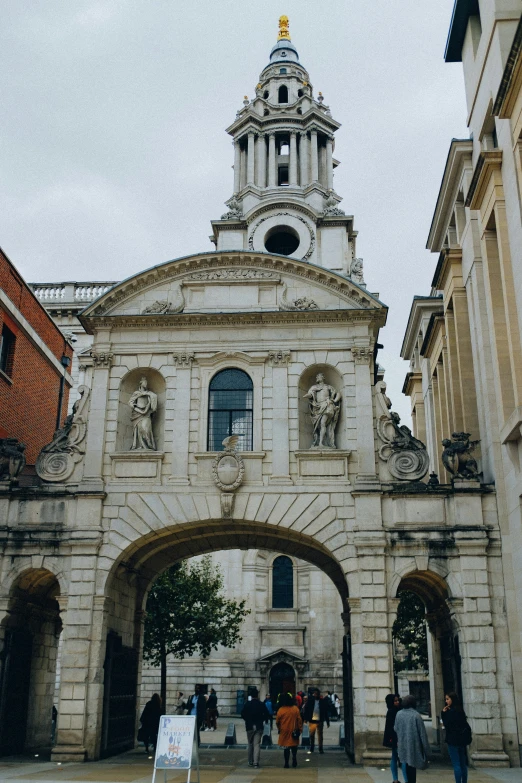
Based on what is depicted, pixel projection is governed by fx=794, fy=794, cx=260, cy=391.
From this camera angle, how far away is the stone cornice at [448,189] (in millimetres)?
25500

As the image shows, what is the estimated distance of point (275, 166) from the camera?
53.0 m

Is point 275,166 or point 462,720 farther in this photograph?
point 275,166

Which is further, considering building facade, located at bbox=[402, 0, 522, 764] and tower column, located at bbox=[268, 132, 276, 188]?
tower column, located at bbox=[268, 132, 276, 188]

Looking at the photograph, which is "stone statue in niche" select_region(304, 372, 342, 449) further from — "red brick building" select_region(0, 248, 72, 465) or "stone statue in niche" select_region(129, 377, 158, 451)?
"red brick building" select_region(0, 248, 72, 465)

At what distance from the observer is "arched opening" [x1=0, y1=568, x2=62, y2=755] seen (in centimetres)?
2208

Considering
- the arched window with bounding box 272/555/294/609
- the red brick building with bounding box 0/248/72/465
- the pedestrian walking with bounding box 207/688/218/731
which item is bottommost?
the pedestrian walking with bounding box 207/688/218/731

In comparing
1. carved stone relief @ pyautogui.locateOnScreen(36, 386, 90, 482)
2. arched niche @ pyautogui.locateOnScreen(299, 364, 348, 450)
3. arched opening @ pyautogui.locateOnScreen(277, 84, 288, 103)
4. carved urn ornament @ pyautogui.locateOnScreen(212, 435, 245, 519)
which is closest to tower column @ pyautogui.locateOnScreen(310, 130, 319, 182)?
arched opening @ pyautogui.locateOnScreen(277, 84, 288, 103)

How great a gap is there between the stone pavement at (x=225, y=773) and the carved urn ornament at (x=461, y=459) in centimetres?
744

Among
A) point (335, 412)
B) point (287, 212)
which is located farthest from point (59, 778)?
point (287, 212)

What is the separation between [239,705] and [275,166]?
33.6 meters

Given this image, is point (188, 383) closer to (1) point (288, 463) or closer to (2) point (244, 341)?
(2) point (244, 341)

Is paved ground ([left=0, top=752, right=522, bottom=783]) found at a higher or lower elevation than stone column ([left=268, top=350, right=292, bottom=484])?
lower

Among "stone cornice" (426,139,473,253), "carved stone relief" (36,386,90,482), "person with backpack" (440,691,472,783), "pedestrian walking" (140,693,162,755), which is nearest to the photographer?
"person with backpack" (440,691,472,783)

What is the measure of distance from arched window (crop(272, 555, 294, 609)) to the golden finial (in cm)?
4191
